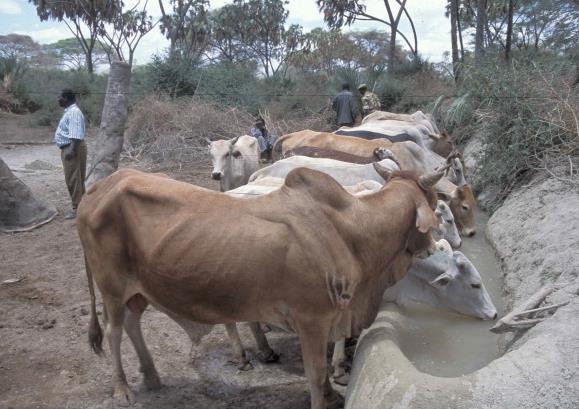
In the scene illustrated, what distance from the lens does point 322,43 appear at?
3828cm

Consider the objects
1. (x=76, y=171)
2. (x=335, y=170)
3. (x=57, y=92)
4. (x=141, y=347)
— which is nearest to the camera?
(x=141, y=347)

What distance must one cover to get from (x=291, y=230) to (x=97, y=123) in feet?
63.9

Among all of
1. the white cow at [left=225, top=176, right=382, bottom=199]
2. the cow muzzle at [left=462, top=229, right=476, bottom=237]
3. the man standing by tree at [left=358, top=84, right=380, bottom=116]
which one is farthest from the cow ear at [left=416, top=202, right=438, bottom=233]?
the man standing by tree at [left=358, top=84, right=380, bottom=116]

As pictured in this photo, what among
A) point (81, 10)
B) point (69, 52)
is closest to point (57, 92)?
point (81, 10)

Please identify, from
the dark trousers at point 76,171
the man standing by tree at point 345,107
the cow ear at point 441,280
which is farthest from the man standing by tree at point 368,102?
the cow ear at point 441,280

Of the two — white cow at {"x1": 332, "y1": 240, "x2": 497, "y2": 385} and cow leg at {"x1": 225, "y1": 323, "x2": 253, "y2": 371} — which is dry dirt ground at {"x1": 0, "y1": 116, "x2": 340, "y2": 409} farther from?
white cow at {"x1": 332, "y1": 240, "x2": 497, "y2": 385}

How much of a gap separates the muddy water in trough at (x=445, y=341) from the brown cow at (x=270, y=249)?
0.42m

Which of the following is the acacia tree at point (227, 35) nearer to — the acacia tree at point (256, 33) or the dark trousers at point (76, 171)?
the acacia tree at point (256, 33)

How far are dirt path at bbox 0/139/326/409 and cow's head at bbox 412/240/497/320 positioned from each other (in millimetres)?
1179

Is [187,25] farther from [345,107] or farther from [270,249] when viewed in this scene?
[270,249]

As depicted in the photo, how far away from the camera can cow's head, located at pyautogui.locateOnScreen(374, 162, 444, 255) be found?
3.46 meters

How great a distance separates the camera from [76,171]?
897 cm

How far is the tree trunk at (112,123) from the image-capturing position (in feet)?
27.0

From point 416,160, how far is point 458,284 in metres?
3.15
